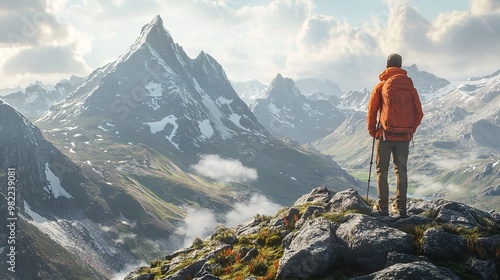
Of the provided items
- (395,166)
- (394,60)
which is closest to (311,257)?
(395,166)

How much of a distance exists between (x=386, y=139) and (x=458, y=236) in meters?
4.50

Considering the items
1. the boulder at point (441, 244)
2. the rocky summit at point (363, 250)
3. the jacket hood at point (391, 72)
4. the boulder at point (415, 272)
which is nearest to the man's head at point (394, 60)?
the jacket hood at point (391, 72)

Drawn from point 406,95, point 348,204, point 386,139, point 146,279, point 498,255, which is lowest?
point 146,279

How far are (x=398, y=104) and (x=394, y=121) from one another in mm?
685

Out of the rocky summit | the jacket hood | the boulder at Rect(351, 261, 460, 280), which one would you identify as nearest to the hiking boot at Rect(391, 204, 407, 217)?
the rocky summit

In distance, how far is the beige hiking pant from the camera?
52.2 feet

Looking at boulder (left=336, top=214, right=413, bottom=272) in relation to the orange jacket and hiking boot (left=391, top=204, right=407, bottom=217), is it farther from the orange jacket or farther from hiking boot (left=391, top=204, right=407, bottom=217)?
the orange jacket

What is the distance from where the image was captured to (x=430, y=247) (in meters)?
12.4

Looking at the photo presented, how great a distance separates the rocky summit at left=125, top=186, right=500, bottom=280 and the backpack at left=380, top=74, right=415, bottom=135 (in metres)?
3.60

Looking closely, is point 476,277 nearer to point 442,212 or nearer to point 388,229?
point 388,229

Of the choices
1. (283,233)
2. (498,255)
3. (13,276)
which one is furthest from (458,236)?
(13,276)

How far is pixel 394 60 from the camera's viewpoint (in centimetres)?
1606

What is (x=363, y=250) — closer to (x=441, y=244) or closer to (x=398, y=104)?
(x=441, y=244)

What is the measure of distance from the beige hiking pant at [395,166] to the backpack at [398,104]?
69 centimetres
